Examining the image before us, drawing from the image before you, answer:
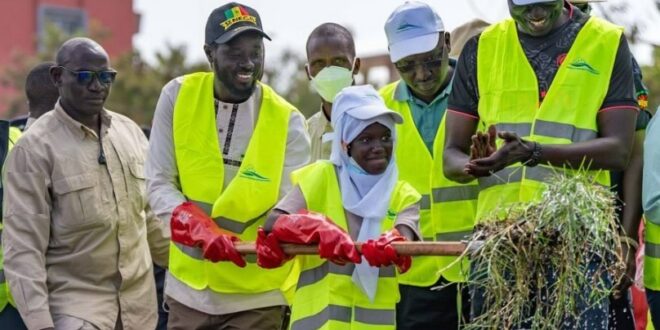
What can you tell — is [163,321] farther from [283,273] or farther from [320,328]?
[320,328]

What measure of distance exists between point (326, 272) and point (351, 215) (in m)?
0.28

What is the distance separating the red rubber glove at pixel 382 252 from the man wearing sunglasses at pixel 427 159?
100cm

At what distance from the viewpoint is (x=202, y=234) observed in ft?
26.5

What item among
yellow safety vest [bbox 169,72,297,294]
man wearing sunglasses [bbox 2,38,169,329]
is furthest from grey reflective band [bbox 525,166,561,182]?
man wearing sunglasses [bbox 2,38,169,329]

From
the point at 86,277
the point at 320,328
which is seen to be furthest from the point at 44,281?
the point at 320,328

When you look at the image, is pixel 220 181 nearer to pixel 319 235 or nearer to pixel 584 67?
pixel 319 235

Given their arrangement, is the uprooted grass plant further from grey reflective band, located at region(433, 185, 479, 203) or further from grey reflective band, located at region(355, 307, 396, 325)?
grey reflective band, located at region(433, 185, 479, 203)

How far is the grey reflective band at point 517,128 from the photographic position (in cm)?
719

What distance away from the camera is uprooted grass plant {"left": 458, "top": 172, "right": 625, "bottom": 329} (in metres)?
6.52

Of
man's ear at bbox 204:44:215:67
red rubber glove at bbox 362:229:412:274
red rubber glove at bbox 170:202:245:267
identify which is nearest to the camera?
red rubber glove at bbox 362:229:412:274

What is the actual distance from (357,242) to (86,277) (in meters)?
2.07

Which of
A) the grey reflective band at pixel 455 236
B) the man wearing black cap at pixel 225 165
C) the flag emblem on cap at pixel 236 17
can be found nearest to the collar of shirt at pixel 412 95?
the man wearing black cap at pixel 225 165

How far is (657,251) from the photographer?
7469 mm

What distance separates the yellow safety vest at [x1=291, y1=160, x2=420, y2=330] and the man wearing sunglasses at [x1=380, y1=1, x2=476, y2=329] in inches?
20.8
